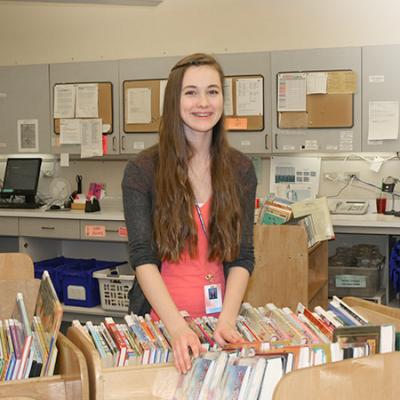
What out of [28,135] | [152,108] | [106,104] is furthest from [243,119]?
[28,135]

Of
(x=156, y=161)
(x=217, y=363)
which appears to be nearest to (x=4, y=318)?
(x=156, y=161)

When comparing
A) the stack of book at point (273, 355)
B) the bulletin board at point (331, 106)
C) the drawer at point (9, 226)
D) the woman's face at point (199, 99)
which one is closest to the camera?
the stack of book at point (273, 355)

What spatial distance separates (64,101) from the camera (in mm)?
4926

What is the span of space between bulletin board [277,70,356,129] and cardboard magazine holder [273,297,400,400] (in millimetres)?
3144

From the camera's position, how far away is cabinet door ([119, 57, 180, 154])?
471cm

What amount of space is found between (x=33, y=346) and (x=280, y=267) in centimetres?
190

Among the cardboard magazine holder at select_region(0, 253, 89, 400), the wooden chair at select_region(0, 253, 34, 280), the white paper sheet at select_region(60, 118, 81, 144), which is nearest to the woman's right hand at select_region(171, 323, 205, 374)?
the cardboard magazine holder at select_region(0, 253, 89, 400)

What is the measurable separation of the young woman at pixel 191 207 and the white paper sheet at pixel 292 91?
251 centimetres

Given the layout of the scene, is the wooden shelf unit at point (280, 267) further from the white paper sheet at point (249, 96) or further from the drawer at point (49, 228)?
the drawer at point (49, 228)

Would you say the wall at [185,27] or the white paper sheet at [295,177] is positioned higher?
the wall at [185,27]

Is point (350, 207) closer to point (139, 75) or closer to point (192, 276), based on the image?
point (139, 75)

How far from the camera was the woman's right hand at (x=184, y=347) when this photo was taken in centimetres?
140

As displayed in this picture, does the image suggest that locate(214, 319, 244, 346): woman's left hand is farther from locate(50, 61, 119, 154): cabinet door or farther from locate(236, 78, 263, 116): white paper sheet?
locate(50, 61, 119, 154): cabinet door

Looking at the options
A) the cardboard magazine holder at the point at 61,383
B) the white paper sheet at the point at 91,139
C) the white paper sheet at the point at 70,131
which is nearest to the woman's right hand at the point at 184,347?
the cardboard magazine holder at the point at 61,383
